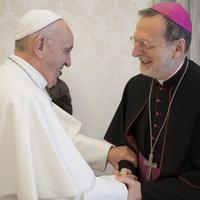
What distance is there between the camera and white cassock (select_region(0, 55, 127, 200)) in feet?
4.85

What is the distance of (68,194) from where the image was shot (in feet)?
4.99

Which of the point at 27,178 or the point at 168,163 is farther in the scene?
the point at 168,163

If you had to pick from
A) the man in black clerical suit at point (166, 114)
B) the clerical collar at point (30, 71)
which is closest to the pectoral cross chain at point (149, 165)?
the man in black clerical suit at point (166, 114)

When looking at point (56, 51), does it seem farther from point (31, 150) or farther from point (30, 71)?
point (31, 150)

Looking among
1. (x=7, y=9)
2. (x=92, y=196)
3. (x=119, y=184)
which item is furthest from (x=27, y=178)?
(x=7, y=9)

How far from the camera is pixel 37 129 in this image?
1.54 m

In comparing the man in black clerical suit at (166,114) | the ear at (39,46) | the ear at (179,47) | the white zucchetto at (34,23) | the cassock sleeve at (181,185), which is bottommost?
the cassock sleeve at (181,185)

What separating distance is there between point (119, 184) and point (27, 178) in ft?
1.83

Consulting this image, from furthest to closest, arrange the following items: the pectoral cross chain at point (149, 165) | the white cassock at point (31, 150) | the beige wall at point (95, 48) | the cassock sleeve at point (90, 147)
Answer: the beige wall at point (95, 48) < the cassock sleeve at point (90, 147) < the pectoral cross chain at point (149, 165) < the white cassock at point (31, 150)

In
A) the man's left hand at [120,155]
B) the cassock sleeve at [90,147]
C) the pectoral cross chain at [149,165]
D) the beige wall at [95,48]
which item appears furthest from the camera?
the beige wall at [95,48]

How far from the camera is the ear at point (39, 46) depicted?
5.45 feet

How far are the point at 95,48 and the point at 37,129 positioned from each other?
288cm

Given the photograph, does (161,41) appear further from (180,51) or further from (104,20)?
(104,20)

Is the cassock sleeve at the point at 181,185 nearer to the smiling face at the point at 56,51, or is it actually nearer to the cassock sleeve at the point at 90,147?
the cassock sleeve at the point at 90,147
